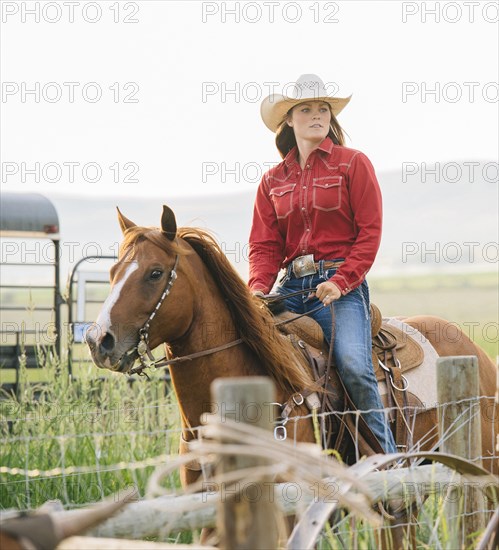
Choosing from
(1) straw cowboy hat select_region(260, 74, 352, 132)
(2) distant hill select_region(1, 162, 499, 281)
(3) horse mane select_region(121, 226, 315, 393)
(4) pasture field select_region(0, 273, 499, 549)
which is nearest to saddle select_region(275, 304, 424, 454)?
(3) horse mane select_region(121, 226, 315, 393)

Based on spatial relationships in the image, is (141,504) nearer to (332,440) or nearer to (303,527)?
(303,527)

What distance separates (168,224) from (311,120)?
124 cm

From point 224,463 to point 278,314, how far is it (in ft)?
9.74

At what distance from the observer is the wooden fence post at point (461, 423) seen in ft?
12.9

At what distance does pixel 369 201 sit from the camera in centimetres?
513

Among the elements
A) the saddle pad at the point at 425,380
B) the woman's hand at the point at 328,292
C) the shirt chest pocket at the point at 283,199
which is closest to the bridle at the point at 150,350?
the woman's hand at the point at 328,292

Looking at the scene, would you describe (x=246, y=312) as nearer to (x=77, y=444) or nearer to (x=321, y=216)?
(x=321, y=216)

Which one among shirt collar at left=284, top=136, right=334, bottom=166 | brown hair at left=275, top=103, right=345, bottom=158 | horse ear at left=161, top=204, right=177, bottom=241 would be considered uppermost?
brown hair at left=275, top=103, right=345, bottom=158

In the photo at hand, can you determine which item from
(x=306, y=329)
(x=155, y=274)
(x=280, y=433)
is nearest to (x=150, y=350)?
(x=155, y=274)

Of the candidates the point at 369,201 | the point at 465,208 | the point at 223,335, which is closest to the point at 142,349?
the point at 223,335

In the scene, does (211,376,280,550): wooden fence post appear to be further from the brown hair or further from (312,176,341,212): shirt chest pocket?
the brown hair

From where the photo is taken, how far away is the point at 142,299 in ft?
14.8

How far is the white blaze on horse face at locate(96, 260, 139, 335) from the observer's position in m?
4.42

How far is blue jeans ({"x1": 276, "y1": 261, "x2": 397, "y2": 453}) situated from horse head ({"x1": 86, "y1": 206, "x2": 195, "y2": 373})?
31.8 inches
